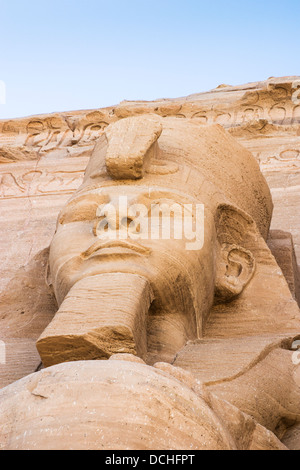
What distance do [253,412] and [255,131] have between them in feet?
16.6

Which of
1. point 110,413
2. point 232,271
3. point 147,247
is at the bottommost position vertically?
point 232,271

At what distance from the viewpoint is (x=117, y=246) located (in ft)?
9.41

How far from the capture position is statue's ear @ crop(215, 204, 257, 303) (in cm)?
327

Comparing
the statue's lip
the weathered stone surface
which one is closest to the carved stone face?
the statue's lip

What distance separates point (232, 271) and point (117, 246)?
2.49ft

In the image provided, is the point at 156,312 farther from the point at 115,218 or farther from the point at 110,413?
the point at 110,413

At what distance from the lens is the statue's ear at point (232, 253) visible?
327 cm

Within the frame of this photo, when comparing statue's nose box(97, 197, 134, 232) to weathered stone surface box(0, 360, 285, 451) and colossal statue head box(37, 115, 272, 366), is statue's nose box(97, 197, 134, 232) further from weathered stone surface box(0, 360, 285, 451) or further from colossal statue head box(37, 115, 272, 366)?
weathered stone surface box(0, 360, 285, 451)

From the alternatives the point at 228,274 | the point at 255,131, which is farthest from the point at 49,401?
the point at 255,131

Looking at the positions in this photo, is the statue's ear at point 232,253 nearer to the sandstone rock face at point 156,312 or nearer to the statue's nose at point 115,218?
the sandstone rock face at point 156,312

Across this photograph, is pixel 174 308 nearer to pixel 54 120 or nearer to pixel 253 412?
pixel 253 412

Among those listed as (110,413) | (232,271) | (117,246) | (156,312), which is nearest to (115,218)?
(117,246)

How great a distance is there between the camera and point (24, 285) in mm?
3809

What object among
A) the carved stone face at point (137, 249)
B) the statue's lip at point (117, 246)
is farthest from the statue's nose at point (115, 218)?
the statue's lip at point (117, 246)
